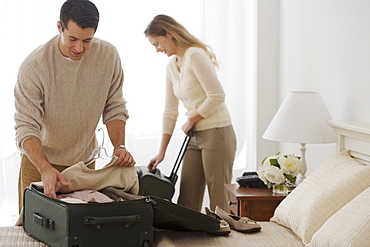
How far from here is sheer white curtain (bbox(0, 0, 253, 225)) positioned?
4.25 m

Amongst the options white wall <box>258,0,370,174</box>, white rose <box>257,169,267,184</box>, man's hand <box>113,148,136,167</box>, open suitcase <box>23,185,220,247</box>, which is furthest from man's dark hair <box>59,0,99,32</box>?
white wall <box>258,0,370,174</box>

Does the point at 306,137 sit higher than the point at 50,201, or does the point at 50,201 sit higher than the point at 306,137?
the point at 306,137

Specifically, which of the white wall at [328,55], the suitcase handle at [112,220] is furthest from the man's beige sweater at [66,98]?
the white wall at [328,55]

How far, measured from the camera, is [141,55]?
4422 millimetres

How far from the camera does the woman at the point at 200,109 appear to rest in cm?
327

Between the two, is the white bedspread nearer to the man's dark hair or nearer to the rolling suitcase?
the man's dark hair

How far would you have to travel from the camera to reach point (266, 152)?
4.46 m

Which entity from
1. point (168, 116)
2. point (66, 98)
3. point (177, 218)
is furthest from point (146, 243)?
point (168, 116)

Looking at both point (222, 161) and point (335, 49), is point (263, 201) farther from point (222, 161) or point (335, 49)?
point (335, 49)

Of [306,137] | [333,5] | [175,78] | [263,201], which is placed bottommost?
[263,201]

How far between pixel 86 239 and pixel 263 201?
1.19 m

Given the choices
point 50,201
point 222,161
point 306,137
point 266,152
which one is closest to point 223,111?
point 222,161

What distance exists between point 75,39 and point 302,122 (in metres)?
1.20

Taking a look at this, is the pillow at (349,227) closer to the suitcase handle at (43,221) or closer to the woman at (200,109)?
the suitcase handle at (43,221)
